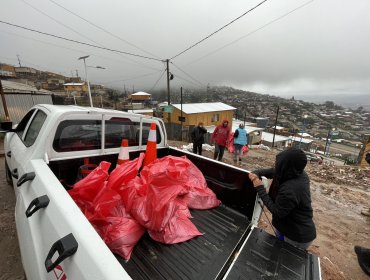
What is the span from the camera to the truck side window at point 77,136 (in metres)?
2.34

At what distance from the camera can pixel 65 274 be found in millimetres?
929

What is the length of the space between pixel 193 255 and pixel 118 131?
204 cm

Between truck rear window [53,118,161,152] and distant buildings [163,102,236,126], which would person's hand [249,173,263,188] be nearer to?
truck rear window [53,118,161,152]

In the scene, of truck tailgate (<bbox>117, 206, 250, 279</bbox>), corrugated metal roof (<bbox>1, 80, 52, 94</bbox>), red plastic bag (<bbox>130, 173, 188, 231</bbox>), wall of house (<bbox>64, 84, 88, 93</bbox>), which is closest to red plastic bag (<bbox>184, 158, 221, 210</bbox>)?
truck tailgate (<bbox>117, 206, 250, 279</bbox>)

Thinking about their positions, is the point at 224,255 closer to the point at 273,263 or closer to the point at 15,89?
the point at 273,263

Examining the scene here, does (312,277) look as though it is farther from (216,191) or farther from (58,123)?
(58,123)

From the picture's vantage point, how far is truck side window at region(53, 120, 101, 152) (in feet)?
7.66

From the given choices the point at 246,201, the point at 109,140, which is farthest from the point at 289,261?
the point at 109,140

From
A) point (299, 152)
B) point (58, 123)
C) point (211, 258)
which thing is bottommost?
point (211, 258)

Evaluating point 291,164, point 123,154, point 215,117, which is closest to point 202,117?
point 215,117

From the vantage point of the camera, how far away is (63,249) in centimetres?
90

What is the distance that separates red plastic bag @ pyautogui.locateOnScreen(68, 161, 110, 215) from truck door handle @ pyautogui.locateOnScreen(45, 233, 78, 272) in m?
0.79

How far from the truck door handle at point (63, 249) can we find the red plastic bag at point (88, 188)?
2.58 feet

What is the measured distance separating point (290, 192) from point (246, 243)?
2.09 feet
